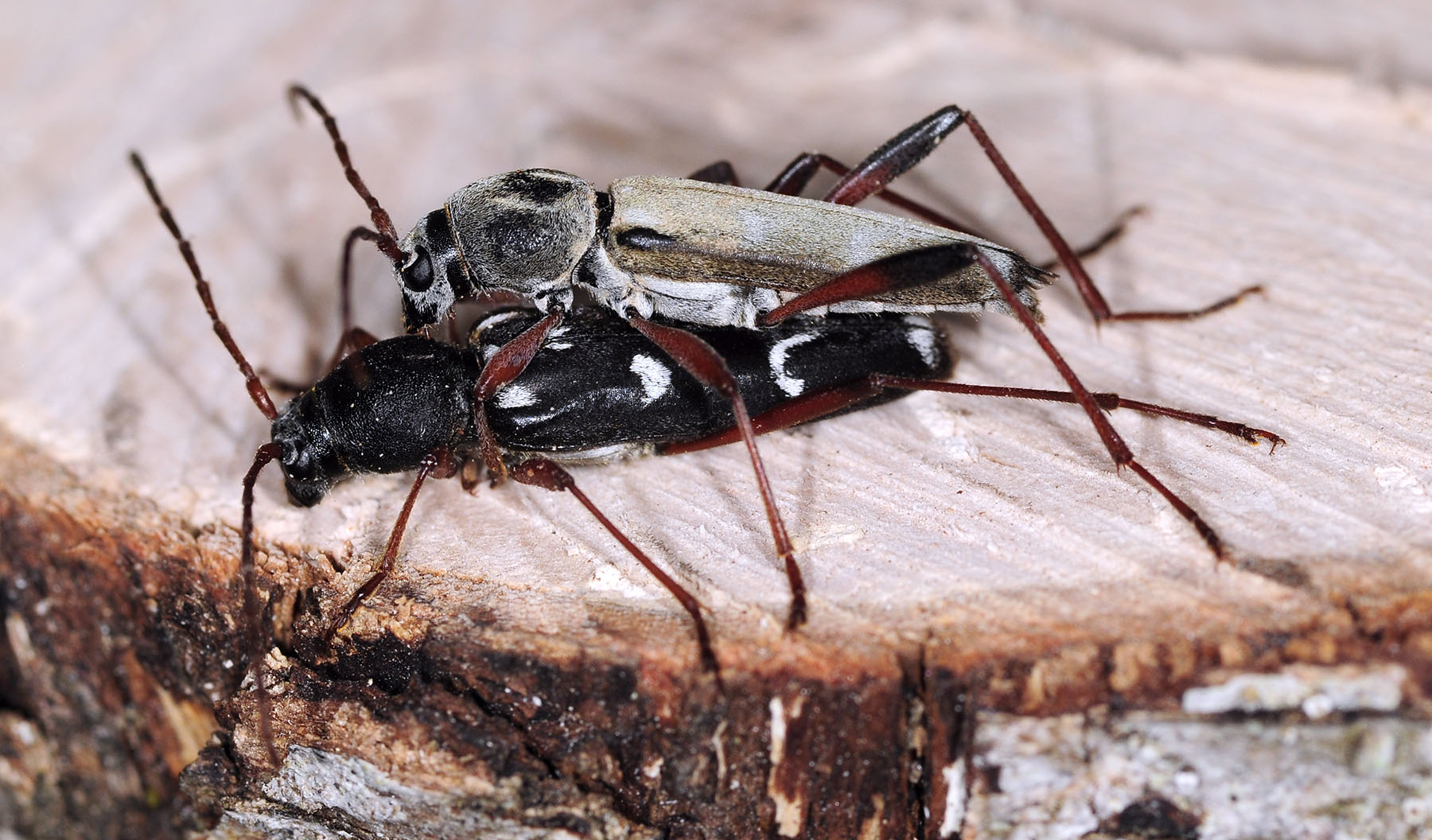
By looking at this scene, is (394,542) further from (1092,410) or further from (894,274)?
(1092,410)

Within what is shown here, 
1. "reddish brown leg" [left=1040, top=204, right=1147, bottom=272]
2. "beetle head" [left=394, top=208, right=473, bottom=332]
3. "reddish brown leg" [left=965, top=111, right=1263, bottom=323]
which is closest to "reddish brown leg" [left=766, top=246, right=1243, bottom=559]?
"reddish brown leg" [left=965, top=111, right=1263, bottom=323]

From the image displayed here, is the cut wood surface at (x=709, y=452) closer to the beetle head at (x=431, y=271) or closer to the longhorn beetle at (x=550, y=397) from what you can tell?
the longhorn beetle at (x=550, y=397)

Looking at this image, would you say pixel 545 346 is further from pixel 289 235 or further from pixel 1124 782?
pixel 1124 782

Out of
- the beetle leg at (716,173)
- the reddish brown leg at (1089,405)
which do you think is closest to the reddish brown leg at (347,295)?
the beetle leg at (716,173)

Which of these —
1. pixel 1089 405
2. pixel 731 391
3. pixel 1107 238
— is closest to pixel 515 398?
pixel 731 391

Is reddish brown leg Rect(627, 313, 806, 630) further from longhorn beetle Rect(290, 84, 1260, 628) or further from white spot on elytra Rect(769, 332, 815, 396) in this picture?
white spot on elytra Rect(769, 332, 815, 396)

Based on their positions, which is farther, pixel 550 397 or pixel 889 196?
pixel 889 196
